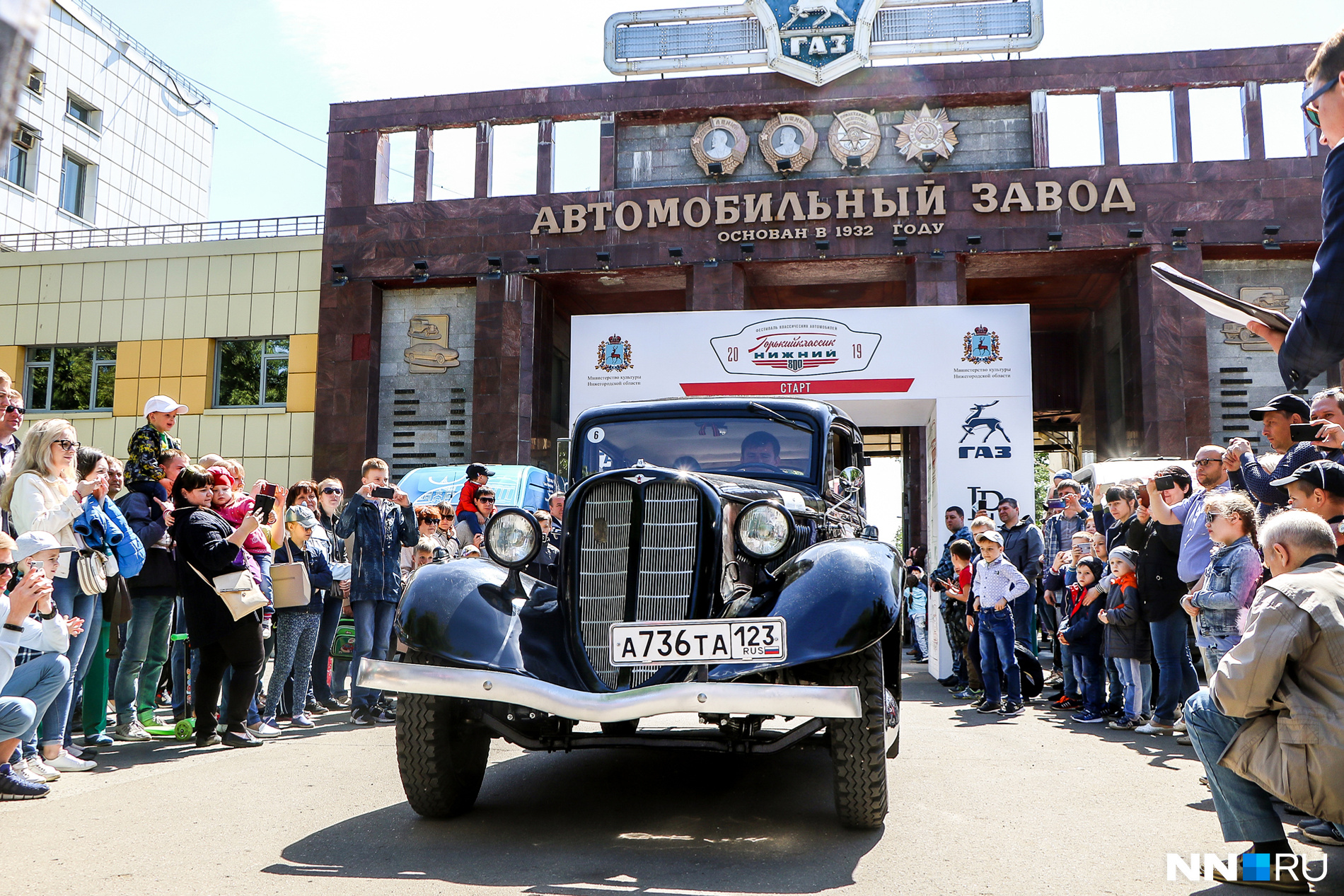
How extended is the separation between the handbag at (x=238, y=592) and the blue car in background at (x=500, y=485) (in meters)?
8.38

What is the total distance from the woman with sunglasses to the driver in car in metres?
4.03

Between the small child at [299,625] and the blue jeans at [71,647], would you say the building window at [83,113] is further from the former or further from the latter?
the blue jeans at [71,647]

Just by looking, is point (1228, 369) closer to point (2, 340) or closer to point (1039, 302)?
point (1039, 302)

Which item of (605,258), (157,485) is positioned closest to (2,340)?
(605,258)

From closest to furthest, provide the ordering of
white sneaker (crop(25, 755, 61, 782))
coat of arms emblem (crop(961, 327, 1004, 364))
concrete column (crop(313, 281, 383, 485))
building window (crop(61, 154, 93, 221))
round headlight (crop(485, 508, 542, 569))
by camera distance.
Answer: round headlight (crop(485, 508, 542, 569)), white sneaker (crop(25, 755, 61, 782)), coat of arms emblem (crop(961, 327, 1004, 364)), concrete column (crop(313, 281, 383, 485)), building window (crop(61, 154, 93, 221))

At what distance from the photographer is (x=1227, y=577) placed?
5711 mm

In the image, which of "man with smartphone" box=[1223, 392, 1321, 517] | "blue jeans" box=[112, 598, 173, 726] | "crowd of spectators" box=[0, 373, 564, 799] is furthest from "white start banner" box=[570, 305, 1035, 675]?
"blue jeans" box=[112, 598, 173, 726]

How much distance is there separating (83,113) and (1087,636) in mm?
35935

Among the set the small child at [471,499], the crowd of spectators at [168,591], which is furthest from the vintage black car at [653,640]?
the small child at [471,499]

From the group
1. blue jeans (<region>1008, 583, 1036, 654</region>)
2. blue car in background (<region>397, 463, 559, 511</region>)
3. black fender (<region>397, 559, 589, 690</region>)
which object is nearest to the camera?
black fender (<region>397, 559, 589, 690</region>)

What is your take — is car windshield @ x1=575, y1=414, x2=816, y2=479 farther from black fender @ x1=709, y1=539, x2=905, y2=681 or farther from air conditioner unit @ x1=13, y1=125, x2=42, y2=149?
air conditioner unit @ x1=13, y1=125, x2=42, y2=149

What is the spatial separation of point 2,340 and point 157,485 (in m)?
22.6

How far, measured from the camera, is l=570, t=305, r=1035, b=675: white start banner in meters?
Result: 16.2

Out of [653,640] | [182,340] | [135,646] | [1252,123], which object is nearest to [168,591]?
[135,646]
